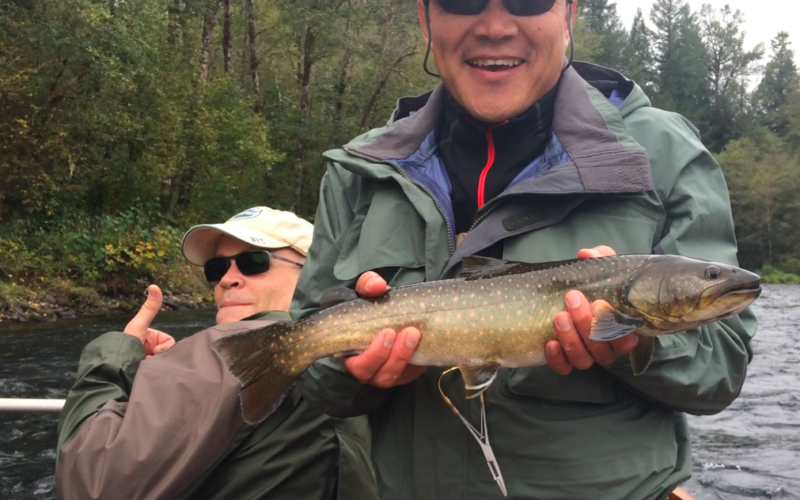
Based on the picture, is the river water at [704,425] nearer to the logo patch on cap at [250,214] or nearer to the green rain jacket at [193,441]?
the logo patch on cap at [250,214]

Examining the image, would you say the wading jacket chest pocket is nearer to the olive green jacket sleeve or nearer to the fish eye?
the fish eye

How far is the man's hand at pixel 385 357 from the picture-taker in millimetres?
2428

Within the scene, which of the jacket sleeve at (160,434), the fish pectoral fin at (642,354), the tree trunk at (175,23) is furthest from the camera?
the tree trunk at (175,23)

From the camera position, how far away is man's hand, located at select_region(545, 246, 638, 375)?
87.0 inches

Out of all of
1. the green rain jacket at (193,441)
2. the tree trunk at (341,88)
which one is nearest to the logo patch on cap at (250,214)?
the green rain jacket at (193,441)

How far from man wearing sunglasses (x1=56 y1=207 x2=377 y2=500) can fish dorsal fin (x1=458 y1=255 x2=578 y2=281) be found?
1035mm

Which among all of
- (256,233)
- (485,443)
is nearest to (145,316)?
(256,233)

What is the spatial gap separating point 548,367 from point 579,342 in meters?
0.19

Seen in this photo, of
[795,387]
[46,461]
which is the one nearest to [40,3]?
[46,461]

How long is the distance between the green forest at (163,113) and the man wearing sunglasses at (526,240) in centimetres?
1801

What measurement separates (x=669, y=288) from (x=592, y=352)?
0.30m

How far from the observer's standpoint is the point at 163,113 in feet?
76.7

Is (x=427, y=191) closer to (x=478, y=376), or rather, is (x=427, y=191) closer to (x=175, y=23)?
(x=478, y=376)

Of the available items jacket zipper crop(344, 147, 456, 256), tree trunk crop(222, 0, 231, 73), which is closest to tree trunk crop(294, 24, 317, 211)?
tree trunk crop(222, 0, 231, 73)
